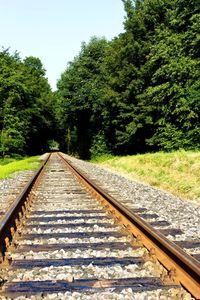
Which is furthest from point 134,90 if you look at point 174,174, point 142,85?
point 174,174

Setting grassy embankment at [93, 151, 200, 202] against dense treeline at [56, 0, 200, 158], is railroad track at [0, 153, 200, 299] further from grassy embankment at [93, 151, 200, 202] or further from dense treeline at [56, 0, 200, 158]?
dense treeline at [56, 0, 200, 158]

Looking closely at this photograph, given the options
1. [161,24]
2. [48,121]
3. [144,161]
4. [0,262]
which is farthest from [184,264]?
[48,121]

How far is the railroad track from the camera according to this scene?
3.98 meters

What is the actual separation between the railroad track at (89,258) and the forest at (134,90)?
69.6 ft

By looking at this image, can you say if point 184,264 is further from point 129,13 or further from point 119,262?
point 129,13

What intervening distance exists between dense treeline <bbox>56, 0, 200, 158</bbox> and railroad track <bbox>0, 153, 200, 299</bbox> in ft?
69.7

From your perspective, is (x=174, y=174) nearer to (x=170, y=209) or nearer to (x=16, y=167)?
(x=170, y=209)

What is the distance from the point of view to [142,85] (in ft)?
118

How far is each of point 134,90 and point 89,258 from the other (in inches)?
1251

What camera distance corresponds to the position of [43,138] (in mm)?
86125

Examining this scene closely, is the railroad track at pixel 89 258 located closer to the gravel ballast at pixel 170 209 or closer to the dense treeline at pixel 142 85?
the gravel ballast at pixel 170 209

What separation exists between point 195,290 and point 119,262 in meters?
1.20

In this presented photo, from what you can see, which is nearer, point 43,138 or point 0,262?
point 0,262

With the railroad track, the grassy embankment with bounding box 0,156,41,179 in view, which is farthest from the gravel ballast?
the grassy embankment with bounding box 0,156,41,179
